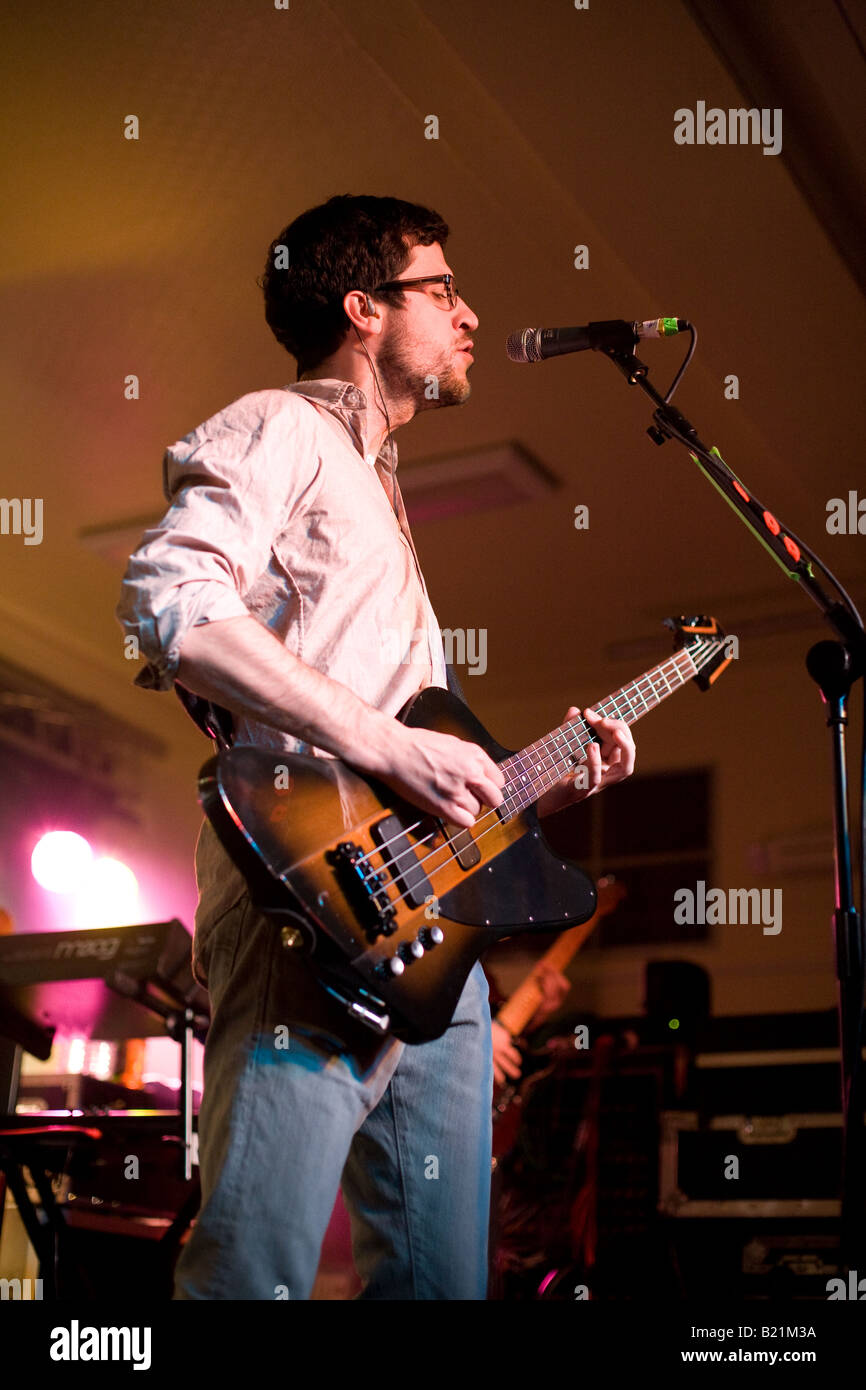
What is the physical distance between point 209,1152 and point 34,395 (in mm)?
4827

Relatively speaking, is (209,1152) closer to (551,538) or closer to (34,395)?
(34,395)

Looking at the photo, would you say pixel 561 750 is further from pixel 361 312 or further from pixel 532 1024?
pixel 532 1024

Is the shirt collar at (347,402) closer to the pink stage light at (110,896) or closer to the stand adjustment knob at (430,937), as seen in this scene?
the stand adjustment knob at (430,937)

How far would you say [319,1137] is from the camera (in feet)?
4.61

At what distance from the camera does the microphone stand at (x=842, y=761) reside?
165 centimetres

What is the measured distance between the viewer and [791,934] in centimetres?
736

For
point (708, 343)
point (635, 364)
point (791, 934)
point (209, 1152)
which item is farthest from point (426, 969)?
point (791, 934)

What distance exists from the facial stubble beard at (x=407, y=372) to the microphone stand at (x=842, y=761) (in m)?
0.33

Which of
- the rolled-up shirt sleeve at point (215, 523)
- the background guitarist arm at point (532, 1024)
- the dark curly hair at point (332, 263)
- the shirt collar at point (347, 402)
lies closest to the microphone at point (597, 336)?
the dark curly hair at point (332, 263)

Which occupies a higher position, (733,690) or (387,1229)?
(733,690)

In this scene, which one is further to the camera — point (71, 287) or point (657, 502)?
point (657, 502)

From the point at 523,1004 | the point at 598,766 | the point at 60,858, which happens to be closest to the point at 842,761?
the point at 598,766
